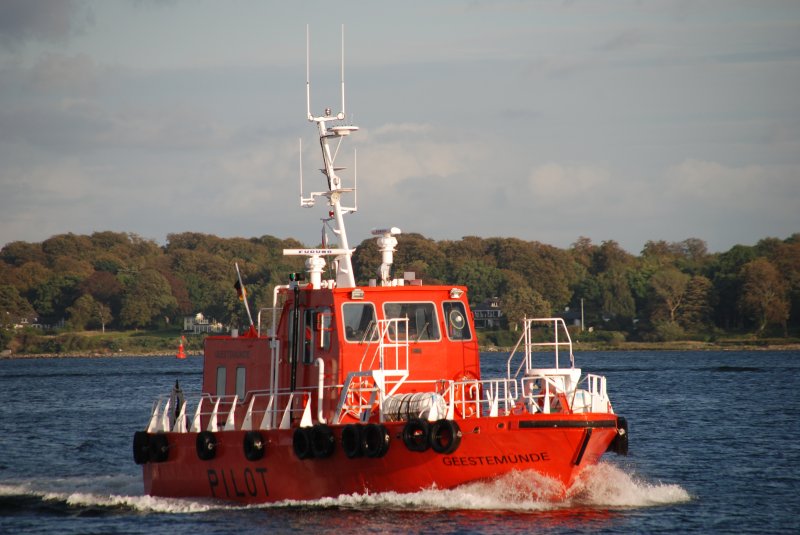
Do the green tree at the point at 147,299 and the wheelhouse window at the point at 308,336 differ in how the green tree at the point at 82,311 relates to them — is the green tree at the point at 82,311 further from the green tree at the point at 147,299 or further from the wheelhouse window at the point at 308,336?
the wheelhouse window at the point at 308,336

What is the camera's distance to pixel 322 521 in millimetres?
19078

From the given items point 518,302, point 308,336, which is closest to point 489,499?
point 308,336

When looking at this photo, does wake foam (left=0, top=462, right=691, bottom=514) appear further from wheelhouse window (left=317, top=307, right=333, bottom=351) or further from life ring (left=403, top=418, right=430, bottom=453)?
wheelhouse window (left=317, top=307, right=333, bottom=351)

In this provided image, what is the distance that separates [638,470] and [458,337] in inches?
294

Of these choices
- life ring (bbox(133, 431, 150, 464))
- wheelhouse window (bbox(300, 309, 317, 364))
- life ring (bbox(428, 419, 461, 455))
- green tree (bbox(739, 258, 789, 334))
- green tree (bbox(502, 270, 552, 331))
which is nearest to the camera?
life ring (bbox(428, 419, 461, 455))

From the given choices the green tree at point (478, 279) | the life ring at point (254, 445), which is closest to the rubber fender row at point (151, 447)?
the life ring at point (254, 445)

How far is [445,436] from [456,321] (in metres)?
3.50

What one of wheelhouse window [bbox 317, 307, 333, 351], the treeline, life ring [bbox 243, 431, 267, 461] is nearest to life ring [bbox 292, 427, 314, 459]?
life ring [bbox 243, 431, 267, 461]

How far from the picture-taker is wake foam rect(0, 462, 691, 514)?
18906mm

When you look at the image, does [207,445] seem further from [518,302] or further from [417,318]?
[518,302]

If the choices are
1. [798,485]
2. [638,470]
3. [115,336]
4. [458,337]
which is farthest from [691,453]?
[115,336]

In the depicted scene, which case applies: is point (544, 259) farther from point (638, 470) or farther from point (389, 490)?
point (389, 490)

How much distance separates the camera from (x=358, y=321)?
69.1 ft

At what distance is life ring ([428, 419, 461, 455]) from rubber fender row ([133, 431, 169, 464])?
20.1ft
